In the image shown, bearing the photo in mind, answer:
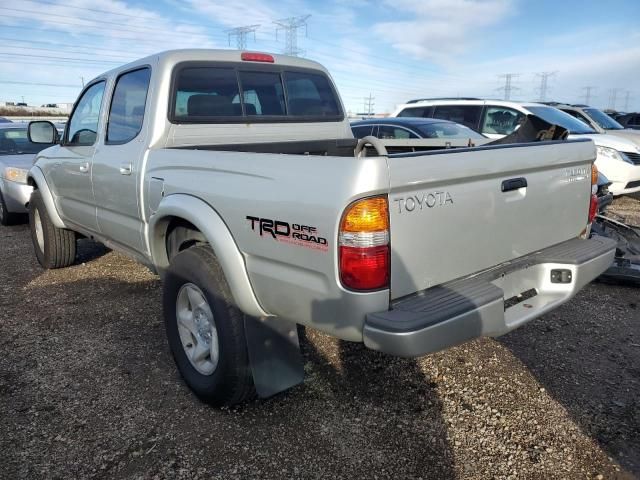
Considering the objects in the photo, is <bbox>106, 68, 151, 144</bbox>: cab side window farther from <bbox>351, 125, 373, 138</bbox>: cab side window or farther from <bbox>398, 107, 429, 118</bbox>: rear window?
<bbox>398, 107, 429, 118</bbox>: rear window

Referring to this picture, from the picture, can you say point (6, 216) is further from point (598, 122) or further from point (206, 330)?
point (598, 122)

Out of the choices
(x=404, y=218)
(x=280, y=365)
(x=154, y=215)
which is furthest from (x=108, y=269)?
(x=404, y=218)

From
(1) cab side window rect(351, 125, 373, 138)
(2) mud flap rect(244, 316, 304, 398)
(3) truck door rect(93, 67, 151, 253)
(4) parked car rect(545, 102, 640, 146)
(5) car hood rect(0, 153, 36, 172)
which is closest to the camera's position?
(2) mud flap rect(244, 316, 304, 398)

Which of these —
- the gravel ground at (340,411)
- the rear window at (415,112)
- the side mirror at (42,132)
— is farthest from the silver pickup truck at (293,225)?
the rear window at (415,112)

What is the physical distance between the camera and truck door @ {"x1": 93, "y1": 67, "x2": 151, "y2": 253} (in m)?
3.48

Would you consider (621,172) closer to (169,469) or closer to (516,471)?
(516,471)

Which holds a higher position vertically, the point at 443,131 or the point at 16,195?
the point at 443,131

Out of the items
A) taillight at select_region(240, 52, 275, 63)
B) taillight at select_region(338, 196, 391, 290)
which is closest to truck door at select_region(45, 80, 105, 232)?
taillight at select_region(240, 52, 275, 63)

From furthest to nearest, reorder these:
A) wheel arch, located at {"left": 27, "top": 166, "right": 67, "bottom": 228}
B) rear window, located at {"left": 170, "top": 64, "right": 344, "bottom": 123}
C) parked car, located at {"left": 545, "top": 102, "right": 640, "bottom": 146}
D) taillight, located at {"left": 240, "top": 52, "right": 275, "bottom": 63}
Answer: parked car, located at {"left": 545, "top": 102, "right": 640, "bottom": 146}, wheel arch, located at {"left": 27, "top": 166, "right": 67, "bottom": 228}, taillight, located at {"left": 240, "top": 52, "right": 275, "bottom": 63}, rear window, located at {"left": 170, "top": 64, "right": 344, "bottom": 123}

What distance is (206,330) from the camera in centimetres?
293

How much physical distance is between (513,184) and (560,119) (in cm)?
805

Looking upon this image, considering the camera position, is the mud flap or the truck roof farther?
the truck roof

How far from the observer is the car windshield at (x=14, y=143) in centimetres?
812

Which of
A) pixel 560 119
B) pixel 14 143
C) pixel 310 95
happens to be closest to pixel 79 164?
pixel 310 95
